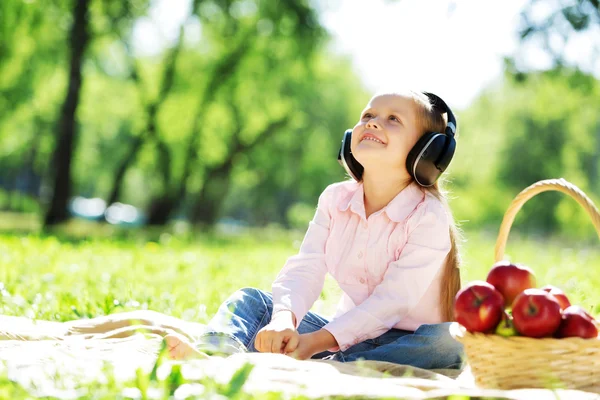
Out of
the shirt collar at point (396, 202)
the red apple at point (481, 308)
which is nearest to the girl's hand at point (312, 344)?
the shirt collar at point (396, 202)

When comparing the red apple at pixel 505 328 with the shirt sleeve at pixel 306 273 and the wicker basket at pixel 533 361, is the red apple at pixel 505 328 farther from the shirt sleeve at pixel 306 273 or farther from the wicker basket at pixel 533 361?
the shirt sleeve at pixel 306 273

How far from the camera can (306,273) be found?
342 cm

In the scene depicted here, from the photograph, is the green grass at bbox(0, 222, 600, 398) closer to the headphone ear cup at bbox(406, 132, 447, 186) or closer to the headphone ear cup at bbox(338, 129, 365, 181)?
the headphone ear cup at bbox(406, 132, 447, 186)

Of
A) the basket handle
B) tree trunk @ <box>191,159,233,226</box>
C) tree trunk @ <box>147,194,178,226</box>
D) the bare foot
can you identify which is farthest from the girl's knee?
tree trunk @ <box>191,159,233,226</box>

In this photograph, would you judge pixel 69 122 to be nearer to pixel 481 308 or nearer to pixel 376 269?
pixel 376 269

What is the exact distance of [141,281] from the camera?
568cm

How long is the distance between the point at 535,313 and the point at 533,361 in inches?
7.0

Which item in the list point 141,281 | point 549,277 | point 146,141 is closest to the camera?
point 141,281

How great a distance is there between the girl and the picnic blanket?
0.68ft

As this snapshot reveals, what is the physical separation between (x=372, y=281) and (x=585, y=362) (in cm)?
116

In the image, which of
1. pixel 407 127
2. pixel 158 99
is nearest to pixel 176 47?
pixel 158 99

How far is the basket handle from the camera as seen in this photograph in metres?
2.96

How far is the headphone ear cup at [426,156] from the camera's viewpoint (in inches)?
125

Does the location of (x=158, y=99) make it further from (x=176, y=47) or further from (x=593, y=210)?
(x=593, y=210)
